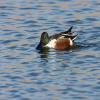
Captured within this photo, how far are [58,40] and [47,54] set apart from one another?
45.2 inches

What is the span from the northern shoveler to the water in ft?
0.93

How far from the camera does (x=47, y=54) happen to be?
2162cm

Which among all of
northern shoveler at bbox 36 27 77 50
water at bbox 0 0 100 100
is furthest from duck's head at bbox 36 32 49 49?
water at bbox 0 0 100 100

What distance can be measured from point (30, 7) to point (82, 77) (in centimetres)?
875

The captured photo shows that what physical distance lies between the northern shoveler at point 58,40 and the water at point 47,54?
0.28 metres

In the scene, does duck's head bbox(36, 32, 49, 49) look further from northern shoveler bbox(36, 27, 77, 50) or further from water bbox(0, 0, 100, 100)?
water bbox(0, 0, 100, 100)

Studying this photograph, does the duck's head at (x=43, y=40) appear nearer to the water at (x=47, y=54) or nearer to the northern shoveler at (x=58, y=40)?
the northern shoveler at (x=58, y=40)

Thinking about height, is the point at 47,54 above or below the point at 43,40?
below

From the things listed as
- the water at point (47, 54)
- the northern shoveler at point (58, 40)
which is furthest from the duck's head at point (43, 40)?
the water at point (47, 54)

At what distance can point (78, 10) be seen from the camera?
2614 cm

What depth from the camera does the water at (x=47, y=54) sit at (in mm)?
17641

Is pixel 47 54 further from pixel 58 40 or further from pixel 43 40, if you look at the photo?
pixel 58 40

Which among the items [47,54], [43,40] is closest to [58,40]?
[43,40]

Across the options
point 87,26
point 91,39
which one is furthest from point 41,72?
point 87,26
